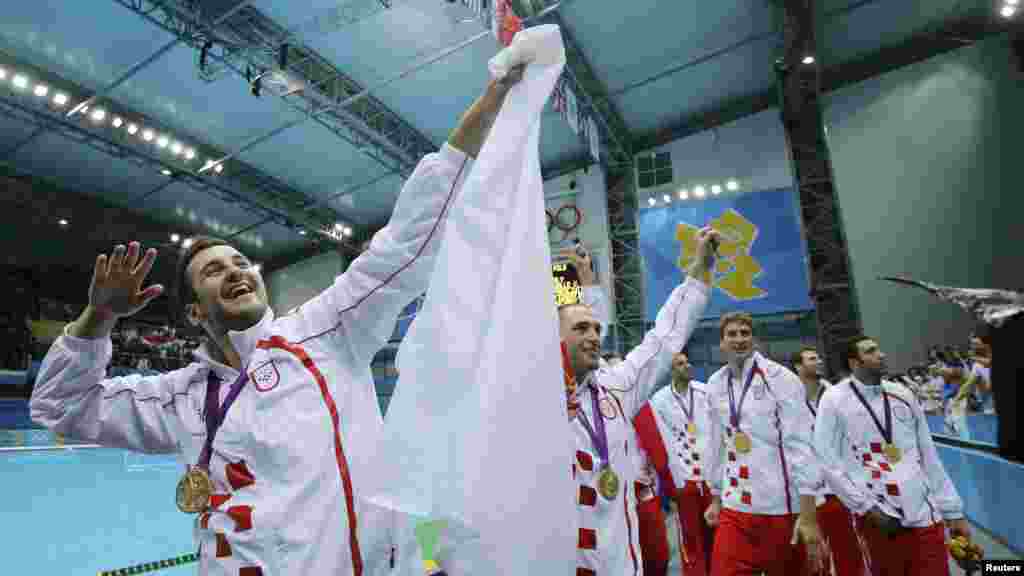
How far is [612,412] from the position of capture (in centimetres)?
219

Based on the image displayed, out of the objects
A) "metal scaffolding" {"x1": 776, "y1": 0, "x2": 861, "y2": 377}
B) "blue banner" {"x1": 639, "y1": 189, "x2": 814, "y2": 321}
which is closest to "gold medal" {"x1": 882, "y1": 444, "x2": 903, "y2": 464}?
"metal scaffolding" {"x1": 776, "y1": 0, "x2": 861, "y2": 377}

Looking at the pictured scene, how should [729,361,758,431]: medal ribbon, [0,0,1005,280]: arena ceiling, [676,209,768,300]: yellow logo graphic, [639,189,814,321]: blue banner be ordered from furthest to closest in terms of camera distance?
1. [676,209,768,300]: yellow logo graphic
2. [639,189,814,321]: blue banner
3. [0,0,1005,280]: arena ceiling
4. [729,361,758,431]: medal ribbon

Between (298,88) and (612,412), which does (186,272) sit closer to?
(612,412)

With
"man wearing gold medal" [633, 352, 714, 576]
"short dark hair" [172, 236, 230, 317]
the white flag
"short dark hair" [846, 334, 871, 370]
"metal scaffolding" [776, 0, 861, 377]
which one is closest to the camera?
the white flag

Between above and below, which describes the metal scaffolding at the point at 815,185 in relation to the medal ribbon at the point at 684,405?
above

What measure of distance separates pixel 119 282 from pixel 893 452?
13.2ft

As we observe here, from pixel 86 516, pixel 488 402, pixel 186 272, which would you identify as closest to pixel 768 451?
pixel 488 402

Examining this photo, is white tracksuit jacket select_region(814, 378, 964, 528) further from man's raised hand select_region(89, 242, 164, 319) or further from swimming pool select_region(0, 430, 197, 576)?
swimming pool select_region(0, 430, 197, 576)

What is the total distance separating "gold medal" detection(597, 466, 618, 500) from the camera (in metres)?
1.95

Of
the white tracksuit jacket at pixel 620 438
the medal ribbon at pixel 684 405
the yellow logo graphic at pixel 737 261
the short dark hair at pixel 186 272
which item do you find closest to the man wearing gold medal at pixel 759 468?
the medal ribbon at pixel 684 405

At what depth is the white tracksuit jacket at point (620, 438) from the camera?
1.88 m

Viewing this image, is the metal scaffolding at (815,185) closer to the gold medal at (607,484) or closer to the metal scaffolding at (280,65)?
the metal scaffolding at (280,65)

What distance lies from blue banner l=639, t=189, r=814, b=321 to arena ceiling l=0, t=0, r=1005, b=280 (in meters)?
2.91

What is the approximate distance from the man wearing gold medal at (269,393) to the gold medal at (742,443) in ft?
9.94
